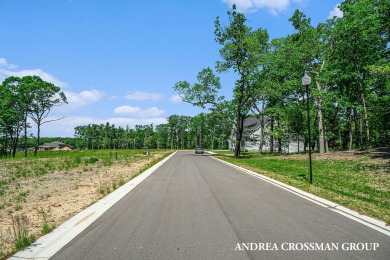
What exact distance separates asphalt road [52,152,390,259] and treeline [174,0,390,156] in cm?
1919

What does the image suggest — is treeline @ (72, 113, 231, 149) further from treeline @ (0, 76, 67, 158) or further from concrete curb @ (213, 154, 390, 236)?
concrete curb @ (213, 154, 390, 236)

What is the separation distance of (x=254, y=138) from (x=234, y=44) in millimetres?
37290

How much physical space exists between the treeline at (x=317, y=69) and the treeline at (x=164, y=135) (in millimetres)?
68002

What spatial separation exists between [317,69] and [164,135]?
96.7 meters

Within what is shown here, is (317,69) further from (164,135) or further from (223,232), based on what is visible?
(164,135)

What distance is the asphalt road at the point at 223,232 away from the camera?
4141 millimetres

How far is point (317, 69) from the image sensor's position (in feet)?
101

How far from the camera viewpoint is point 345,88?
36156 millimetres

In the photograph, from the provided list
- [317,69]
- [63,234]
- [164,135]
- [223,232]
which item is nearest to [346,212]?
[223,232]

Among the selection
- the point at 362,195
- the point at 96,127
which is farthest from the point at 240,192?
the point at 96,127

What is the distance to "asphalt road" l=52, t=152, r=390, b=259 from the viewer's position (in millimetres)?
4141

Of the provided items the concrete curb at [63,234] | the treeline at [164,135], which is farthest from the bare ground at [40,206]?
the treeline at [164,135]

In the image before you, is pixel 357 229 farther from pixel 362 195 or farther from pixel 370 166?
pixel 370 166

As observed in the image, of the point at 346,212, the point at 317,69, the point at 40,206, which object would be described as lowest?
the point at 40,206
